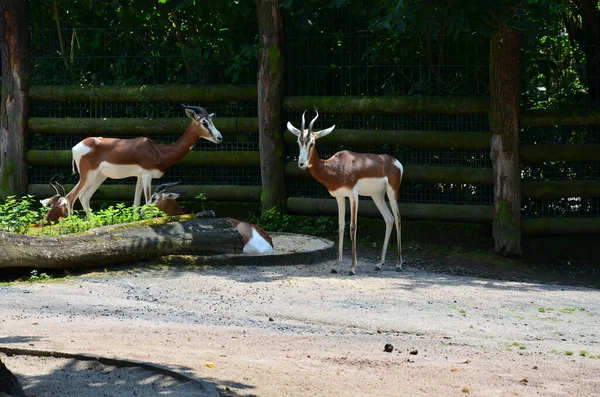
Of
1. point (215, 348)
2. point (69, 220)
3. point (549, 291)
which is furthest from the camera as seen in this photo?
point (69, 220)

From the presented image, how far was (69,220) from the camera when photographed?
12438 millimetres

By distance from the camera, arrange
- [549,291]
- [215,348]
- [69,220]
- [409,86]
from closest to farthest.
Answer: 1. [215,348]
2. [549,291]
3. [69,220]
4. [409,86]

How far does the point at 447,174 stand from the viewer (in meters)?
14.7

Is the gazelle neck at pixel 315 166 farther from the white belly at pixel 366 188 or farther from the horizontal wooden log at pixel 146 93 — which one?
the horizontal wooden log at pixel 146 93

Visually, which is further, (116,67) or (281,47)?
(116,67)

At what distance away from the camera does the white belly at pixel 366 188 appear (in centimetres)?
1229

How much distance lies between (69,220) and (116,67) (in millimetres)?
5451

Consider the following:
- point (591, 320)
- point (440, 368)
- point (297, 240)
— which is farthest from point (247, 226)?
point (440, 368)

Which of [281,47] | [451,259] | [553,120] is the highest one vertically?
[281,47]

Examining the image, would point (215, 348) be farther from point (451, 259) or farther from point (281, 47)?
point (281, 47)

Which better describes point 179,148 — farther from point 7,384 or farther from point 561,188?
point 7,384

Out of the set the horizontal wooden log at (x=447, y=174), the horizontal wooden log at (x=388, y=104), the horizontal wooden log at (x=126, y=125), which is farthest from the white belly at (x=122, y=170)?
the horizontal wooden log at (x=447, y=174)

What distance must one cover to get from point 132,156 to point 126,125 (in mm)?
2576

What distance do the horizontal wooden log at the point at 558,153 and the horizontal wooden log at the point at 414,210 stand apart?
841 mm
